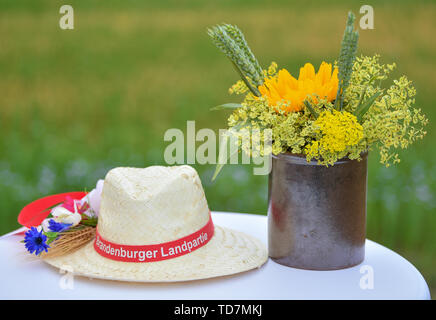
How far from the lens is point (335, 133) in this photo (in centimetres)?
140

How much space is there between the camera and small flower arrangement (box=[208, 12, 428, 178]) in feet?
4.69

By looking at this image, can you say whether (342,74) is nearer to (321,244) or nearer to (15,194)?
(321,244)

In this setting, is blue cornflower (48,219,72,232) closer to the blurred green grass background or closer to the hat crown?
the hat crown

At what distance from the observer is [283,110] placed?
4.91 ft

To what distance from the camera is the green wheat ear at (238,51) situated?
4.88ft

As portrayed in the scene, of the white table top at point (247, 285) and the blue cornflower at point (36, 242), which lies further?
the blue cornflower at point (36, 242)

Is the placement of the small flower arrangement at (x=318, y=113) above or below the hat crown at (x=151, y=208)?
above

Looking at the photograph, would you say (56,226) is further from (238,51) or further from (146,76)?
(146,76)

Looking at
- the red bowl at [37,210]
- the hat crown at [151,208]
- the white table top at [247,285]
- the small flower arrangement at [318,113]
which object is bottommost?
the white table top at [247,285]

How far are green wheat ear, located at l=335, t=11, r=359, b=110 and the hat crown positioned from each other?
1.67 ft

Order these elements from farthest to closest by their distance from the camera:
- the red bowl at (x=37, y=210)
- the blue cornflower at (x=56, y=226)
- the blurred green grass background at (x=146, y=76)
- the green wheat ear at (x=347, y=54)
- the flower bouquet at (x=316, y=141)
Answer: the blurred green grass background at (x=146, y=76), the red bowl at (x=37, y=210), the blue cornflower at (x=56, y=226), the flower bouquet at (x=316, y=141), the green wheat ear at (x=347, y=54)

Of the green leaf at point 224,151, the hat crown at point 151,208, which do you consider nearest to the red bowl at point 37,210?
the hat crown at point 151,208

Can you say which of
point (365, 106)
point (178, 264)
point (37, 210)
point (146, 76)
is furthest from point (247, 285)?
point (146, 76)

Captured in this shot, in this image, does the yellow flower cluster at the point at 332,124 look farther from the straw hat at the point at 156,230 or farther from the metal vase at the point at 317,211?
the straw hat at the point at 156,230
